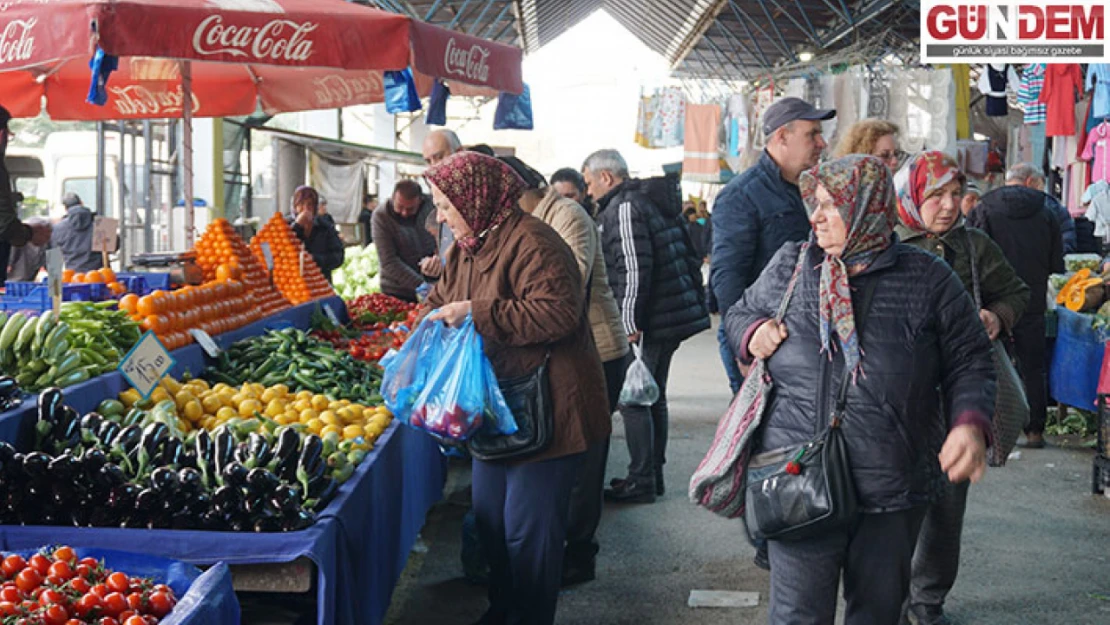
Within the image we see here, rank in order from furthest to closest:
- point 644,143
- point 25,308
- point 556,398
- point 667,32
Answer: point 667,32 → point 644,143 → point 25,308 → point 556,398

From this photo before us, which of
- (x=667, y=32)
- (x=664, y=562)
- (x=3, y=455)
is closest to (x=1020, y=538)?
(x=664, y=562)

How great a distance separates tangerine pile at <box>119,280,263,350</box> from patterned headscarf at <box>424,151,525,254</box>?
1.69 meters

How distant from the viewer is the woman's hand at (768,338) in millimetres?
2988

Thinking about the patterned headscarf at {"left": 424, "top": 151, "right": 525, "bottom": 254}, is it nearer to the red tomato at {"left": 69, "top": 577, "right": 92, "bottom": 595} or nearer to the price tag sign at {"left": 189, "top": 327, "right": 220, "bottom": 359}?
the red tomato at {"left": 69, "top": 577, "right": 92, "bottom": 595}

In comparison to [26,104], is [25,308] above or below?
below

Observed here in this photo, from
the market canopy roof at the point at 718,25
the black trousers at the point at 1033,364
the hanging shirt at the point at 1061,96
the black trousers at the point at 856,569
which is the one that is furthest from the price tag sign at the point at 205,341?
the market canopy roof at the point at 718,25

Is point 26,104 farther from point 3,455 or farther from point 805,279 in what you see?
point 805,279

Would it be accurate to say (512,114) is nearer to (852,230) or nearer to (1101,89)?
(1101,89)

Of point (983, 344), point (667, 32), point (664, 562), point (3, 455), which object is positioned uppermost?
point (667, 32)

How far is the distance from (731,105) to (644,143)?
3.21 meters

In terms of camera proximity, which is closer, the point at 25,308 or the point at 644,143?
the point at 25,308

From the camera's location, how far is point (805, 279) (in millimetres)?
3018

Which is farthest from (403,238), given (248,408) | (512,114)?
(248,408)

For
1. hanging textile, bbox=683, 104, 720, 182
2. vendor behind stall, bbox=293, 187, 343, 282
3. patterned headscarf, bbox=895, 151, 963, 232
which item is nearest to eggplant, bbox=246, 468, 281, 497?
patterned headscarf, bbox=895, 151, 963, 232
